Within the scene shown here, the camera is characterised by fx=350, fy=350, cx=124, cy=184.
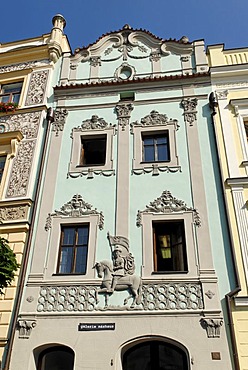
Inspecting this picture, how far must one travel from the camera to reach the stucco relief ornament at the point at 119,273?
10.1m

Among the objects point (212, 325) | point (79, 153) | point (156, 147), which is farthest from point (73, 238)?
point (212, 325)

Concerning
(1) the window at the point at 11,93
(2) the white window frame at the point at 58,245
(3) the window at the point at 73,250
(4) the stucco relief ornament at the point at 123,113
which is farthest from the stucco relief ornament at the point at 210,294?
(1) the window at the point at 11,93

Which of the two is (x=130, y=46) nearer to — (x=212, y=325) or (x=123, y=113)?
(x=123, y=113)

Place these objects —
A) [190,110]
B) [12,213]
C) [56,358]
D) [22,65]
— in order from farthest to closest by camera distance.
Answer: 1. [22,65]
2. [190,110]
3. [12,213]
4. [56,358]

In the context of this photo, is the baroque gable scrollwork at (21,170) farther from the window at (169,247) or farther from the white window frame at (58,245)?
the window at (169,247)

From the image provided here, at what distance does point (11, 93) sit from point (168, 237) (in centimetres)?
992

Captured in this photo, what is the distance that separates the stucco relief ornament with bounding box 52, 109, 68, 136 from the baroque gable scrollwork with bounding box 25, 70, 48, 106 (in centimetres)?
108

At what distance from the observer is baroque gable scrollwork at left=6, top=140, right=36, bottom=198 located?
500 inches

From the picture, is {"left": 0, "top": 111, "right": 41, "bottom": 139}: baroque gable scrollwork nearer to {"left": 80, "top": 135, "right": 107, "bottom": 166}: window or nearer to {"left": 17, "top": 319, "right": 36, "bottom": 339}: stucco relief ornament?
{"left": 80, "top": 135, "right": 107, "bottom": 166}: window

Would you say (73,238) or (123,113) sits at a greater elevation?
(123,113)

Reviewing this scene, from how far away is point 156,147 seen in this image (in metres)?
13.3

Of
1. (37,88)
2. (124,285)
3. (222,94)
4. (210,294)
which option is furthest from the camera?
(37,88)

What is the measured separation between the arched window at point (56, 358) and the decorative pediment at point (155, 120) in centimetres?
831

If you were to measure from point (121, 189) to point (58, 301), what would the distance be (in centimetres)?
416
